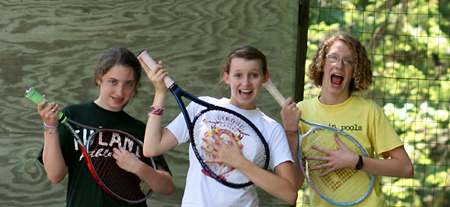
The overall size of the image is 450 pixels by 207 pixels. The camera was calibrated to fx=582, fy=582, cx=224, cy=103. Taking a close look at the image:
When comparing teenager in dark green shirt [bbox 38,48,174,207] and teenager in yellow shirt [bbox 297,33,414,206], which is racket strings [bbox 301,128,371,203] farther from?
teenager in dark green shirt [bbox 38,48,174,207]

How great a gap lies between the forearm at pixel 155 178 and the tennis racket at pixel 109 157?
0.05 m

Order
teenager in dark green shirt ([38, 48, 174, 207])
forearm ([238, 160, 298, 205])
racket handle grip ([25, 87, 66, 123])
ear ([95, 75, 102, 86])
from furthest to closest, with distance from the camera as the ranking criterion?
ear ([95, 75, 102, 86]), teenager in dark green shirt ([38, 48, 174, 207]), racket handle grip ([25, 87, 66, 123]), forearm ([238, 160, 298, 205])

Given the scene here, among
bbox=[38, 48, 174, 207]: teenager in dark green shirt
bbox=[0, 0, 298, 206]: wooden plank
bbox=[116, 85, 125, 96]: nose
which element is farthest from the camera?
bbox=[0, 0, 298, 206]: wooden plank

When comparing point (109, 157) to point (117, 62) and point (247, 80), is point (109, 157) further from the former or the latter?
point (247, 80)

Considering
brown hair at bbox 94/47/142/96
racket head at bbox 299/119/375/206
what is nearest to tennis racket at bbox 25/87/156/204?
brown hair at bbox 94/47/142/96

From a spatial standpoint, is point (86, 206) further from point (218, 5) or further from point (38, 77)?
point (218, 5)

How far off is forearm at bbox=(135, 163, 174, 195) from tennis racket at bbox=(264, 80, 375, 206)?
0.65 meters

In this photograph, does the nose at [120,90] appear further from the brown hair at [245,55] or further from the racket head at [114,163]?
the brown hair at [245,55]

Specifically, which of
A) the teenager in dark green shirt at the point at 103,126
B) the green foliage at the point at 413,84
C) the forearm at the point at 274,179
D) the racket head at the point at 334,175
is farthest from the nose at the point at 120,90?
the green foliage at the point at 413,84

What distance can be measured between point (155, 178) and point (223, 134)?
443 millimetres

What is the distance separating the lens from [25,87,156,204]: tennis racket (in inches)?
104

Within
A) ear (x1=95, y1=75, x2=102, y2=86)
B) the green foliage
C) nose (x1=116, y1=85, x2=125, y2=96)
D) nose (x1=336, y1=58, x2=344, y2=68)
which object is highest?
nose (x1=336, y1=58, x2=344, y2=68)

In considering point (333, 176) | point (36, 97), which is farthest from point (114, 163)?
point (333, 176)

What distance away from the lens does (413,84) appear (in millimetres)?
5418
